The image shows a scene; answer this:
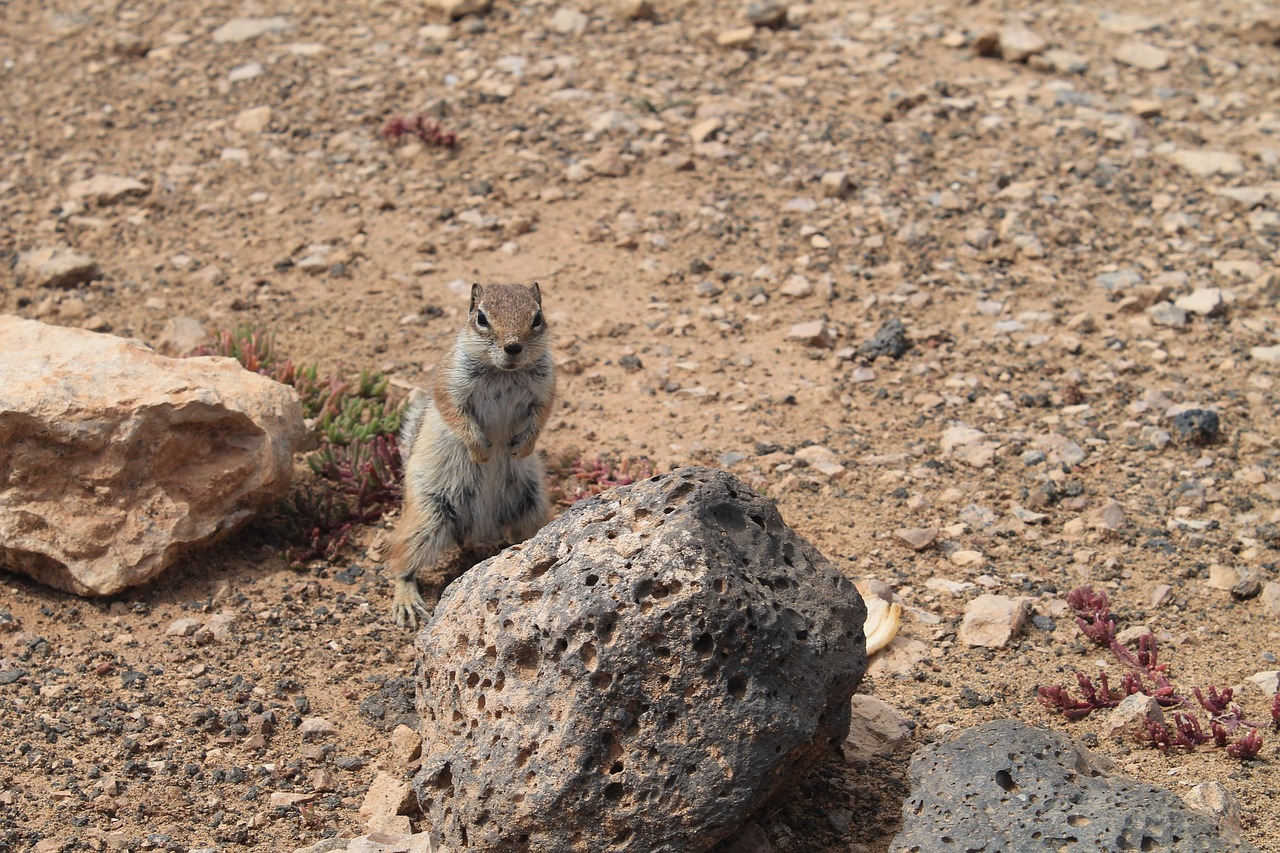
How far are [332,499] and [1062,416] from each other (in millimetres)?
A: 4182

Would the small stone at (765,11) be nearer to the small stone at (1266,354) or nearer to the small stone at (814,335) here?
Answer: the small stone at (814,335)

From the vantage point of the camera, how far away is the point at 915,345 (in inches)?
306

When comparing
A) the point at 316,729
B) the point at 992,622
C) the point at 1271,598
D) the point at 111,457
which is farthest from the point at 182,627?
the point at 1271,598

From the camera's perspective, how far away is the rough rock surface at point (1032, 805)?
11.7ft

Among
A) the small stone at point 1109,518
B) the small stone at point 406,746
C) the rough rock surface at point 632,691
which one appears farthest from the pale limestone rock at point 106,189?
the small stone at point 1109,518

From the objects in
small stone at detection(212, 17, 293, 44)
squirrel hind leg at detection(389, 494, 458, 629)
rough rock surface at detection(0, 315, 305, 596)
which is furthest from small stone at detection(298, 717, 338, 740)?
small stone at detection(212, 17, 293, 44)

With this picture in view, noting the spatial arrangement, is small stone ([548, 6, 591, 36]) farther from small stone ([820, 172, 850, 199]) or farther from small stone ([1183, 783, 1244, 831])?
small stone ([1183, 783, 1244, 831])

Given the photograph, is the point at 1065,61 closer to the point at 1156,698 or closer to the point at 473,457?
the point at 473,457

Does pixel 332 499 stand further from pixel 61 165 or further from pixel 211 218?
pixel 61 165

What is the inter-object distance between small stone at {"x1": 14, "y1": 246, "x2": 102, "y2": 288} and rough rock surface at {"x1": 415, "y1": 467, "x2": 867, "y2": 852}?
5.81m

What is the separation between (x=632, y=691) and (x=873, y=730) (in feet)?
4.83

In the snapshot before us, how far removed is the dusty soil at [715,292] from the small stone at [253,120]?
161 mm

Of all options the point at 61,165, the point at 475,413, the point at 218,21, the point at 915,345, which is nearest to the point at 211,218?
the point at 61,165

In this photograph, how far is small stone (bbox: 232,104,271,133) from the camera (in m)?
10.2
